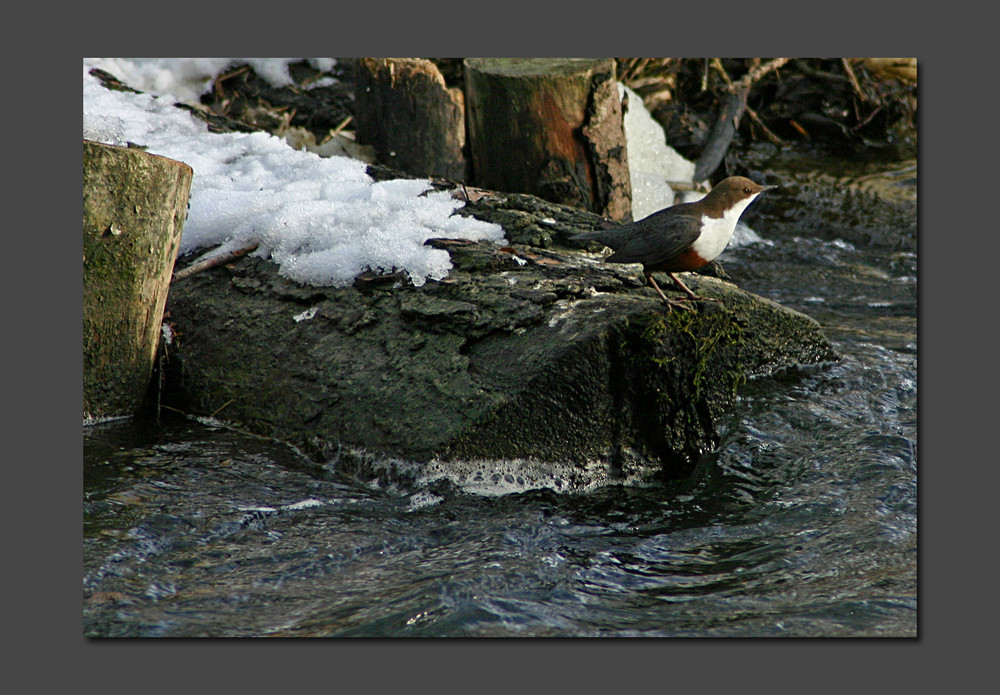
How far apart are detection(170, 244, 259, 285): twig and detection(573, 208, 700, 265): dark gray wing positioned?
5.39ft

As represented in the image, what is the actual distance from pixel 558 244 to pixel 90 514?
233 cm

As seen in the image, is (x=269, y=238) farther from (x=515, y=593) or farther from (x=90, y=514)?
(x=515, y=593)

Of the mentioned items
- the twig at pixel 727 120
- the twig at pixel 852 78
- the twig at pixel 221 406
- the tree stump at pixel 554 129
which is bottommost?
the twig at pixel 221 406

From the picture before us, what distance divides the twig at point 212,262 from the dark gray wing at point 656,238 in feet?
5.39

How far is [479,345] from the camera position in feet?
11.1

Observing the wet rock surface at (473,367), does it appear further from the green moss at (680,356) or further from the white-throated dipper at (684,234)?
the white-throated dipper at (684,234)

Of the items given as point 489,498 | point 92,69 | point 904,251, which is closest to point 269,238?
point 489,498

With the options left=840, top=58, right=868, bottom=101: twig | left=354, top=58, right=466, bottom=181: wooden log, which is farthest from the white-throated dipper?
left=840, top=58, right=868, bottom=101: twig

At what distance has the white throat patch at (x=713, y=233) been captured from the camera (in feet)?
10.9

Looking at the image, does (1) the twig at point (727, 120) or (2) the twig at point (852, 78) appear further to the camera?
(2) the twig at point (852, 78)

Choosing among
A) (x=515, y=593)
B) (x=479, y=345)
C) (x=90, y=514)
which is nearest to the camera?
(x=515, y=593)

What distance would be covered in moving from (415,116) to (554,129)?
42.7 inches

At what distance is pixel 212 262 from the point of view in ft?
13.4

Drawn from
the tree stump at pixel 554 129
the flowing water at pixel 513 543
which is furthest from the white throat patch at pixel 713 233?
the tree stump at pixel 554 129
